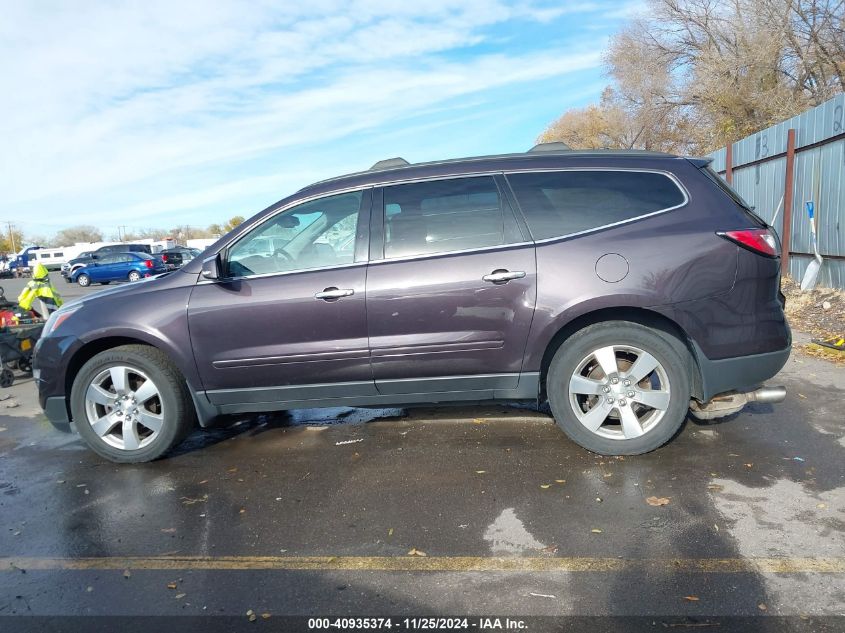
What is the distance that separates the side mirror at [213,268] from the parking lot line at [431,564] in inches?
71.3

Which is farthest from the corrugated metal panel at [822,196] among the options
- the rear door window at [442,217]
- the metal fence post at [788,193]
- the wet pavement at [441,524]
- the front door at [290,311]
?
the front door at [290,311]

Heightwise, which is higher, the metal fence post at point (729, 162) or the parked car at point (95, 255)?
the metal fence post at point (729, 162)

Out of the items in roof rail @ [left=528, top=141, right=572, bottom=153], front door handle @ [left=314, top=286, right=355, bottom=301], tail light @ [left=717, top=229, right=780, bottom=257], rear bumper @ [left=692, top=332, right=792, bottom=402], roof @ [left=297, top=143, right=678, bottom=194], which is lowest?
rear bumper @ [left=692, top=332, right=792, bottom=402]

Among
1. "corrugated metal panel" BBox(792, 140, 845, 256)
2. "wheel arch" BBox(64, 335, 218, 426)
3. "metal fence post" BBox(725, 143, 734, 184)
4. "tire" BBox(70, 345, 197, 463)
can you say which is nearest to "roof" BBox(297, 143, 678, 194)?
"wheel arch" BBox(64, 335, 218, 426)

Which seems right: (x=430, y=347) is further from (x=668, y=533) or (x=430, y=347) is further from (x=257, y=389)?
(x=668, y=533)

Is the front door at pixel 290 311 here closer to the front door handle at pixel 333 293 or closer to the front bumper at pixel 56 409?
the front door handle at pixel 333 293

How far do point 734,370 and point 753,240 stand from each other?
0.83 m

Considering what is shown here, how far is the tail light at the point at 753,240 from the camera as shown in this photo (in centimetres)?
377

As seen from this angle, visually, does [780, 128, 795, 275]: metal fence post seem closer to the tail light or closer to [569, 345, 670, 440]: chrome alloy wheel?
the tail light

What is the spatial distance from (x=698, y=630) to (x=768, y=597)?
1.37 ft

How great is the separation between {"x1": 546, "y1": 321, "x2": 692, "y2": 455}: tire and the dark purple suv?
0.03 ft

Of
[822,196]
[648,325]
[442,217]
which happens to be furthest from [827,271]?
[442,217]

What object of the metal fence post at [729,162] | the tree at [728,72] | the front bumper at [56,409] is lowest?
the front bumper at [56,409]

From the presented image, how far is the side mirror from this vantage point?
161 inches
